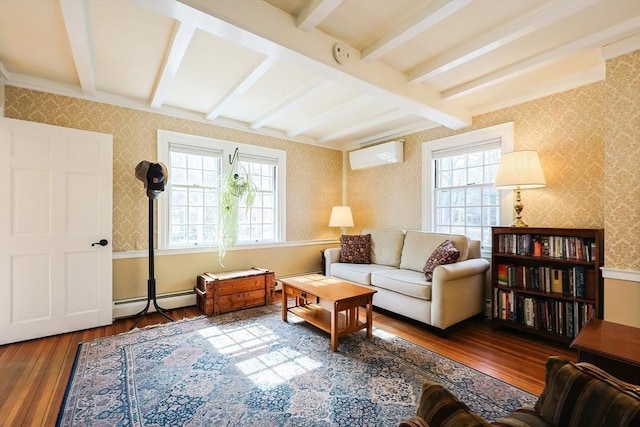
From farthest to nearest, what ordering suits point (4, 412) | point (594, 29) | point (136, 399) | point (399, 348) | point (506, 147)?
point (506, 147)
point (399, 348)
point (594, 29)
point (136, 399)
point (4, 412)

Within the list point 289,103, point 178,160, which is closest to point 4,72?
point 178,160

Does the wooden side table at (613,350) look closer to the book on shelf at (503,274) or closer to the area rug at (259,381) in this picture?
the area rug at (259,381)

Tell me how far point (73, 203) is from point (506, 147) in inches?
182

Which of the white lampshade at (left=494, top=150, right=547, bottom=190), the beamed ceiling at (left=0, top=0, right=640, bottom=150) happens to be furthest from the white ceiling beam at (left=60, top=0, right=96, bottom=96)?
the white lampshade at (left=494, top=150, right=547, bottom=190)

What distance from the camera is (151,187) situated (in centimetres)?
312

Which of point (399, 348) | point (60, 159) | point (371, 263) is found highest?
point (60, 159)

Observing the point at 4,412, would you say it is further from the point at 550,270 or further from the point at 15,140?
the point at 550,270

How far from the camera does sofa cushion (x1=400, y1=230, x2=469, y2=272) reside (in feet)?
10.9

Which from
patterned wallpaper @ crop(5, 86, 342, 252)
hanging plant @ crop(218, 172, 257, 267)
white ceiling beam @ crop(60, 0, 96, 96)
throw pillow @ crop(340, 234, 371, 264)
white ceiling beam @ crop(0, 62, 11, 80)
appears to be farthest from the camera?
throw pillow @ crop(340, 234, 371, 264)

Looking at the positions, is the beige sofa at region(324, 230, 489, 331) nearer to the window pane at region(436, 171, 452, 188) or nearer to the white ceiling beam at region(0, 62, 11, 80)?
the window pane at region(436, 171, 452, 188)

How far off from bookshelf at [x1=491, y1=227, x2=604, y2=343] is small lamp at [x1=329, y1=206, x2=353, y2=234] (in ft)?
7.29

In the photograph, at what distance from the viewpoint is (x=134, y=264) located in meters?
3.40

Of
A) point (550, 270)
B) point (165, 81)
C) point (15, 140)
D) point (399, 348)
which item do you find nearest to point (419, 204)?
point (550, 270)

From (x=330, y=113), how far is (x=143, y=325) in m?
3.23
